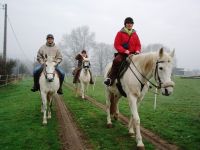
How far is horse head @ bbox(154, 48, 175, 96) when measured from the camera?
21.2ft

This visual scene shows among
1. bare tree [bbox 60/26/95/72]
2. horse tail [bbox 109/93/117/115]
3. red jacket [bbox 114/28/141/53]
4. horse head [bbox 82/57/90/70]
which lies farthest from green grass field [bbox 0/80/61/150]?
bare tree [bbox 60/26/95/72]

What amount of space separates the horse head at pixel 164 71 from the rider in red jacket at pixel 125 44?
182 cm

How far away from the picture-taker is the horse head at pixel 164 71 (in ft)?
21.2

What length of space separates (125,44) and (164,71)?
2.31 m

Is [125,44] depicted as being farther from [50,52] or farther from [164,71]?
[50,52]

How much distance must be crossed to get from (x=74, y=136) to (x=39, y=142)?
1.10 metres

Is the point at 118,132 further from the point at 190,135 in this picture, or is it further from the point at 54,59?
the point at 54,59

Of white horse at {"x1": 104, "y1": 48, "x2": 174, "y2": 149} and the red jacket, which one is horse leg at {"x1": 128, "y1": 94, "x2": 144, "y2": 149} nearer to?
white horse at {"x1": 104, "y1": 48, "x2": 174, "y2": 149}

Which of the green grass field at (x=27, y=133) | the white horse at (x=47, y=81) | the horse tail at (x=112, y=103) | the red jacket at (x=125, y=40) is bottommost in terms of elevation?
the green grass field at (x=27, y=133)

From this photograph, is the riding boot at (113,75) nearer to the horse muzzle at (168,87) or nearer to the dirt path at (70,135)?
the dirt path at (70,135)

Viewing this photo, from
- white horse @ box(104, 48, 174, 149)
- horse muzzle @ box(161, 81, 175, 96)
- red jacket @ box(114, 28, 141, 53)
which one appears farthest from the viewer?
red jacket @ box(114, 28, 141, 53)

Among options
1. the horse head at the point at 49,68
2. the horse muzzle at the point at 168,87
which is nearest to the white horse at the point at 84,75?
the horse head at the point at 49,68

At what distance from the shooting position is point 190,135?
838cm

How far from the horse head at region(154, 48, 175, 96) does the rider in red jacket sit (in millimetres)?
1822
